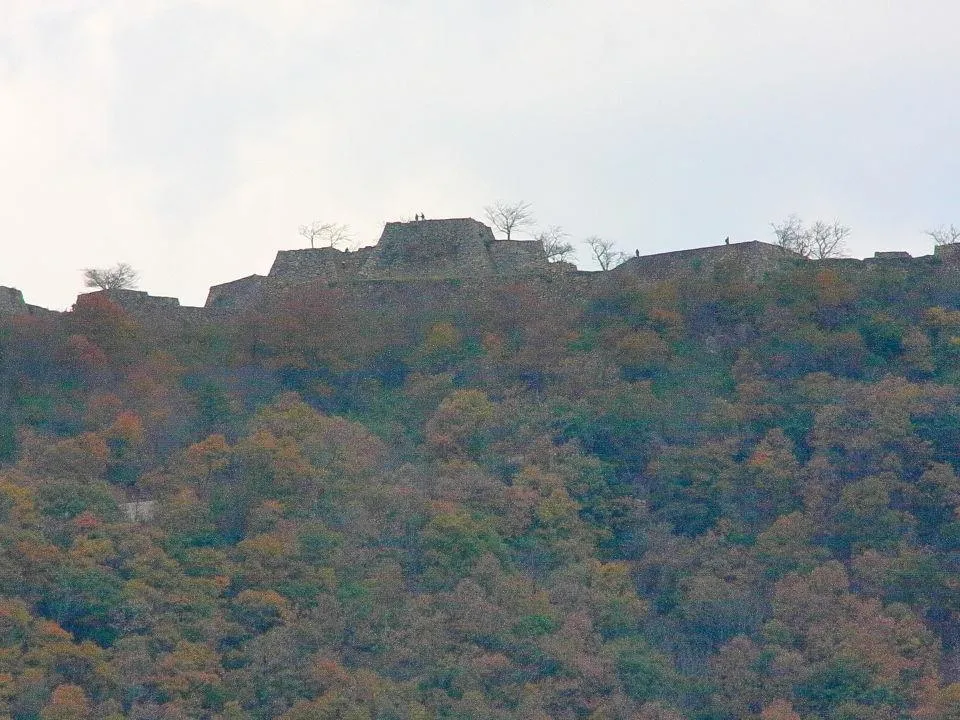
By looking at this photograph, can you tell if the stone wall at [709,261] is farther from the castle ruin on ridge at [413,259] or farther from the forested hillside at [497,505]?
the castle ruin on ridge at [413,259]

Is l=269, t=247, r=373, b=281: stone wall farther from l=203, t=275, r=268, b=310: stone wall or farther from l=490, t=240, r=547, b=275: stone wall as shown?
l=490, t=240, r=547, b=275: stone wall

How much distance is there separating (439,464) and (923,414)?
8.28 m

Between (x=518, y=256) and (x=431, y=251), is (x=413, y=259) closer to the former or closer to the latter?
(x=431, y=251)

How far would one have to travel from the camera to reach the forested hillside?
34.8 m

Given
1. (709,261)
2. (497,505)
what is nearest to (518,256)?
(709,261)

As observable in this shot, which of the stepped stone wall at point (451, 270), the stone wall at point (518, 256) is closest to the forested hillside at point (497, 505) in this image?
the stepped stone wall at point (451, 270)

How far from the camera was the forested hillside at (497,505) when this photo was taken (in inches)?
1371

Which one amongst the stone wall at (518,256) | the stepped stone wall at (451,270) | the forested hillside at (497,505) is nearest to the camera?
the forested hillside at (497,505)

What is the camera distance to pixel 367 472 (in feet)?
132

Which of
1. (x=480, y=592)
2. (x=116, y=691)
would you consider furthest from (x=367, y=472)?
(x=116, y=691)

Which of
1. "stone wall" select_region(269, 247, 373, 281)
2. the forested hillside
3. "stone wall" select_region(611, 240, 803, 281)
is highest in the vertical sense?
"stone wall" select_region(269, 247, 373, 281)

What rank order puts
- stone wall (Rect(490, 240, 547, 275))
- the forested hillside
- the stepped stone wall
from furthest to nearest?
stone wall (Rect(490, 240, 547, 275)) < the stepped stone wall < the forested hillside

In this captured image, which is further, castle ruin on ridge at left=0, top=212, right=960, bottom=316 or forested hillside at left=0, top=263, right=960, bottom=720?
castle ruin on ridge at left=0, top=212, right=960, bottom=316

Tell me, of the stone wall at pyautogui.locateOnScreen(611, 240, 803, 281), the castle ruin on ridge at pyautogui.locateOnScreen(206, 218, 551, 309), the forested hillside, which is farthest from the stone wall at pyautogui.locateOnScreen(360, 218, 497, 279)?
the stone wall at pyautogui.locateOnScreen(611, 240, 803, 281)
